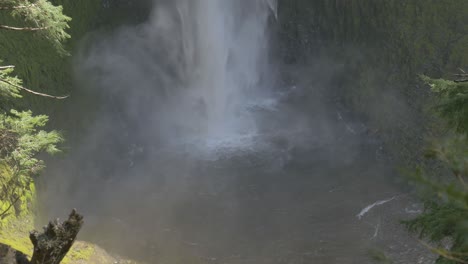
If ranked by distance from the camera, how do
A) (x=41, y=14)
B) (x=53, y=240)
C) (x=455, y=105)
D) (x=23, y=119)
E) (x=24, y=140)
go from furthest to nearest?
(x=23, y=119)
(x=24, y=140)
(x=41, y=14)
(x=53, y=240)
(x=455, y=105)

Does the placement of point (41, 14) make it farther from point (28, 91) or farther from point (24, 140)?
point (24, 140)

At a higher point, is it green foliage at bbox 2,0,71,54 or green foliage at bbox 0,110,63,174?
green foliage at bbox 2,0,71,54

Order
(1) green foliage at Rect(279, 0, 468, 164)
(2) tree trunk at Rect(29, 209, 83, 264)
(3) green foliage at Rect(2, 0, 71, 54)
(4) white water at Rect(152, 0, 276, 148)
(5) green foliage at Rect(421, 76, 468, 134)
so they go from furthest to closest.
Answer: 1. (4) white water at Rect(152, 0, 276, 148)
2. (1) green foliage at Rect(279, 0, 468, 164)
3. (3) green foliage at Rect(2, 0, 71, 54)
4. (2) tree trunk at Rect(29, 209, 83, 264)
5. (5) green foliage at Rect(421, 76, 468, 134)

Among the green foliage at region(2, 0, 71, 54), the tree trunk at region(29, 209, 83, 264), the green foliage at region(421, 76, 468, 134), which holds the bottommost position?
the tree trunk at region(29, 209, 83, 264)

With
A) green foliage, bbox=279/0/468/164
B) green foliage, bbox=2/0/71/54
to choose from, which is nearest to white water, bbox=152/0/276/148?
green foliage, bbox=279/0/468/164

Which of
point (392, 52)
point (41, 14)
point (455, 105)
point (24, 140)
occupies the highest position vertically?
point (41, 14)

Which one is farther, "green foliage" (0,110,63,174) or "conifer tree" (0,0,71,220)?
"green foliage" (0,110,63,174)

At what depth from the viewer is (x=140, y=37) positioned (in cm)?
2427

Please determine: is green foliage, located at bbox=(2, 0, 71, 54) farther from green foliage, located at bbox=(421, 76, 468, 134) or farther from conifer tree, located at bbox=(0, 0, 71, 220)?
green foliage, located at bbox=(421, 76, 468, 134)

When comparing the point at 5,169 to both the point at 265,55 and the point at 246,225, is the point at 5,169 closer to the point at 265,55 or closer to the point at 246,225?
the point at 246,225

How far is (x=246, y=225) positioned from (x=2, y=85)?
361 inches

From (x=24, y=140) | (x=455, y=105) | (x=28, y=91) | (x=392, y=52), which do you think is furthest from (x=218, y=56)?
(x=455, y=105)

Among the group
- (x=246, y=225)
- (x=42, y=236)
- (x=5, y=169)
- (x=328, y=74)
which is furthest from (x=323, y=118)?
(x=42, y=236)

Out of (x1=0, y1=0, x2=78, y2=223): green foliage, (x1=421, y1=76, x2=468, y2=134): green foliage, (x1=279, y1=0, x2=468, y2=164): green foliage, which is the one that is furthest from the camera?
(x1=279, y1=0, x2=468, y2=164): green foliage
